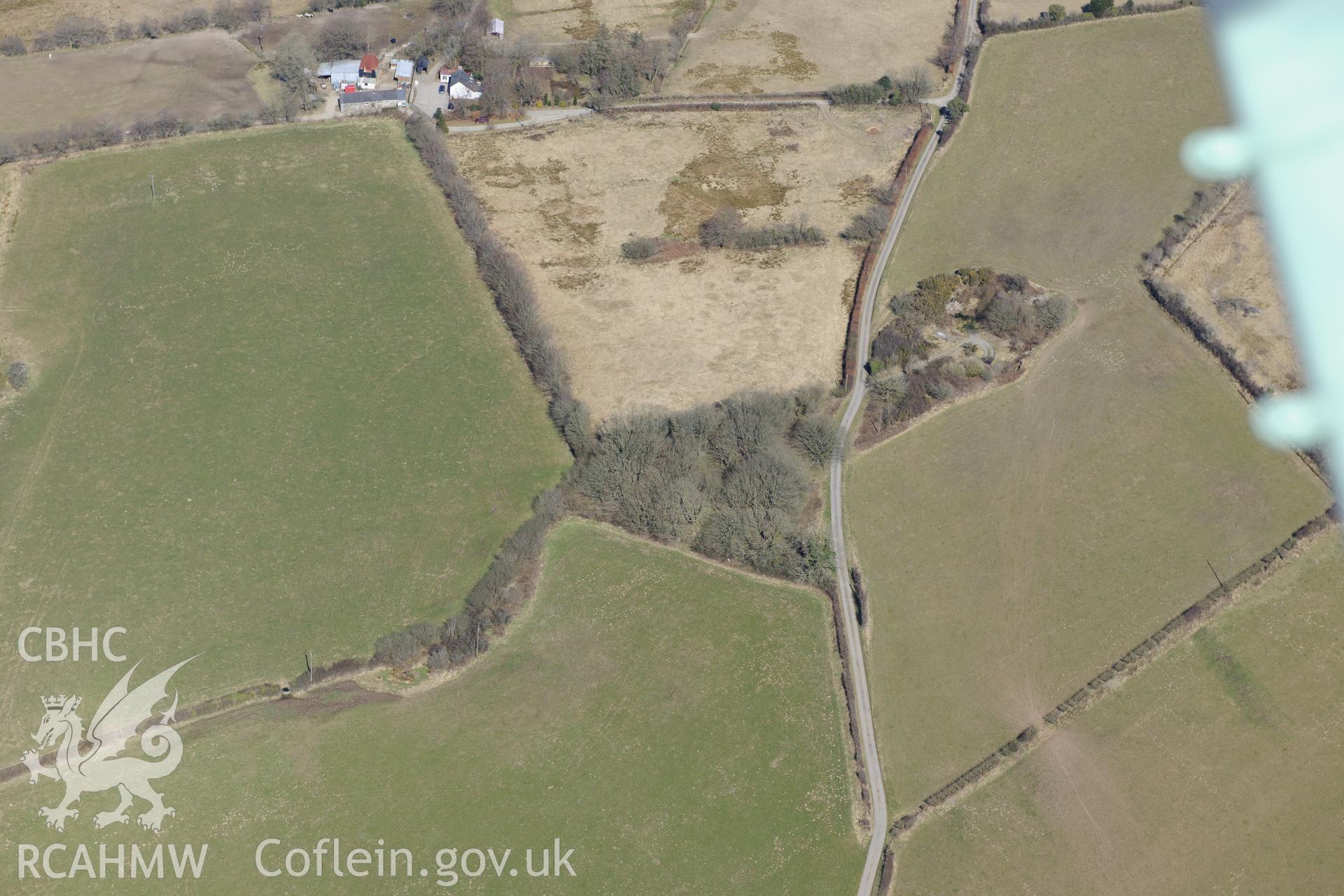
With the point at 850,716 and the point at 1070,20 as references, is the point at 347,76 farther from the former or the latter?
the point at 850,716

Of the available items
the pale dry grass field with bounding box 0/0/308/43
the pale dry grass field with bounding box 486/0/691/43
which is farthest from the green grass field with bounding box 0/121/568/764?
the pale dry grass field with bounding box 0/0/308/43

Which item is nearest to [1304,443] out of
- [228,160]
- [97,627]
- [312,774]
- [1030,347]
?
[1030,347]

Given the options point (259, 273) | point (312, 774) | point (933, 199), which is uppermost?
point (933, 199)

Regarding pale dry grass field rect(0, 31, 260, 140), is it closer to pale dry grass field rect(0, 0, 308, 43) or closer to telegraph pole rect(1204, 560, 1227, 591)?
pale dry grass field rect(0, 0, 308, 43)

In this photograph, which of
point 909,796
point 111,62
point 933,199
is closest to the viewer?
point 909,796

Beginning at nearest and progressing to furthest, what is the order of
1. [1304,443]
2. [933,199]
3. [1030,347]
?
[1304,443], [1030,347], [933,199]

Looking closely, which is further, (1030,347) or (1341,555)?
(1030,347)

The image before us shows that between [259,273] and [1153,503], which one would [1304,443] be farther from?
[259,273]
